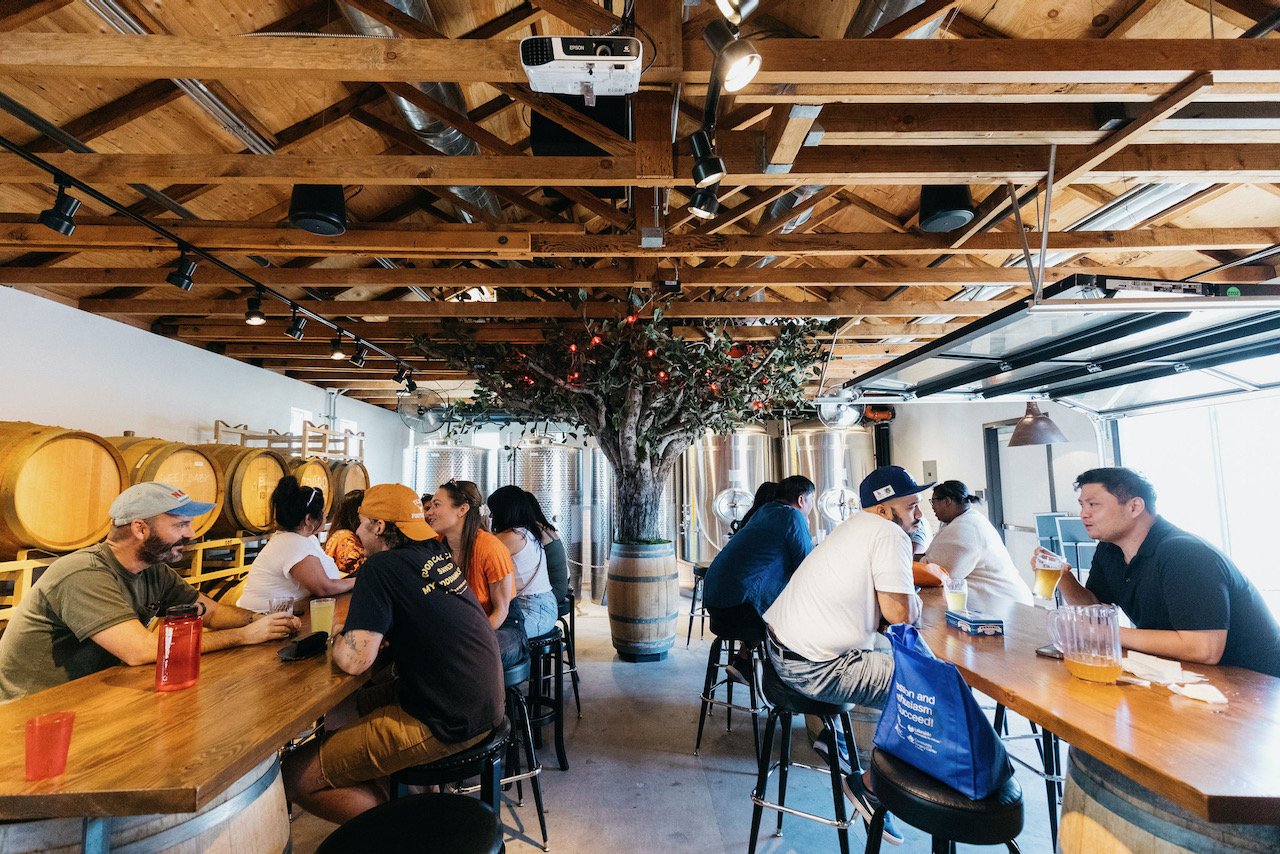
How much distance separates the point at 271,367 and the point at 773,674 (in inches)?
284

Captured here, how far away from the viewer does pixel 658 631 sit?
5758mm

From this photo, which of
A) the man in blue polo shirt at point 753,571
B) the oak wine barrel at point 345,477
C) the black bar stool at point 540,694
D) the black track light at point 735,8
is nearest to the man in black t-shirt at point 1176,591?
the man in blue polo shirt at point 753,571

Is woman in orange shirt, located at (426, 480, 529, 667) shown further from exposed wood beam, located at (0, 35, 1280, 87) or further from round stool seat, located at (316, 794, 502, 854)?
exposed wood beam, located at (0, 35, 1280, 87)

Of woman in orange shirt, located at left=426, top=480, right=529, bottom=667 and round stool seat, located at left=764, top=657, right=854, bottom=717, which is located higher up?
woman in orange shirt, located at left=426, top=480, right=529, bottom=667

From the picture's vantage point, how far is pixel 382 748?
2.29m

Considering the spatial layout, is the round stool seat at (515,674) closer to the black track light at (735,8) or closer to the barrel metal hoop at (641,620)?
the barrel metal hoop at (641,620)

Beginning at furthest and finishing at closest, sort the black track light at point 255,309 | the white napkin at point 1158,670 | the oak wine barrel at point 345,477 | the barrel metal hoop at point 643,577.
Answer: the oak wine barrel at point 345,477
the barrel metal hoop at point 643,577
the black track light at point 255,309
the white napkin at point 1158,670

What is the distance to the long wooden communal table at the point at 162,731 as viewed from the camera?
1.40 m

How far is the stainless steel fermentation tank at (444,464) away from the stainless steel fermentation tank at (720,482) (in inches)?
137

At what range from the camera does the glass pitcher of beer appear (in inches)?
79.1

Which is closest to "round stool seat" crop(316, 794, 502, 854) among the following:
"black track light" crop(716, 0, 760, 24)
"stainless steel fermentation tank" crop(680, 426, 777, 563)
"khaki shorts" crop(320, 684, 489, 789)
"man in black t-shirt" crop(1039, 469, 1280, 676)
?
"khaki shorts" crop(320, 684, 489, 789)

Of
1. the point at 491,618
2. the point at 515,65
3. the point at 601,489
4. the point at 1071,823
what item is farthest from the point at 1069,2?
the point at 601,489

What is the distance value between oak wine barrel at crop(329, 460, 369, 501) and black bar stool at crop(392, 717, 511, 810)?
4.96m

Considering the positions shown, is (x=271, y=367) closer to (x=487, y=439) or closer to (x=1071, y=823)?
(x=487, y=439)
